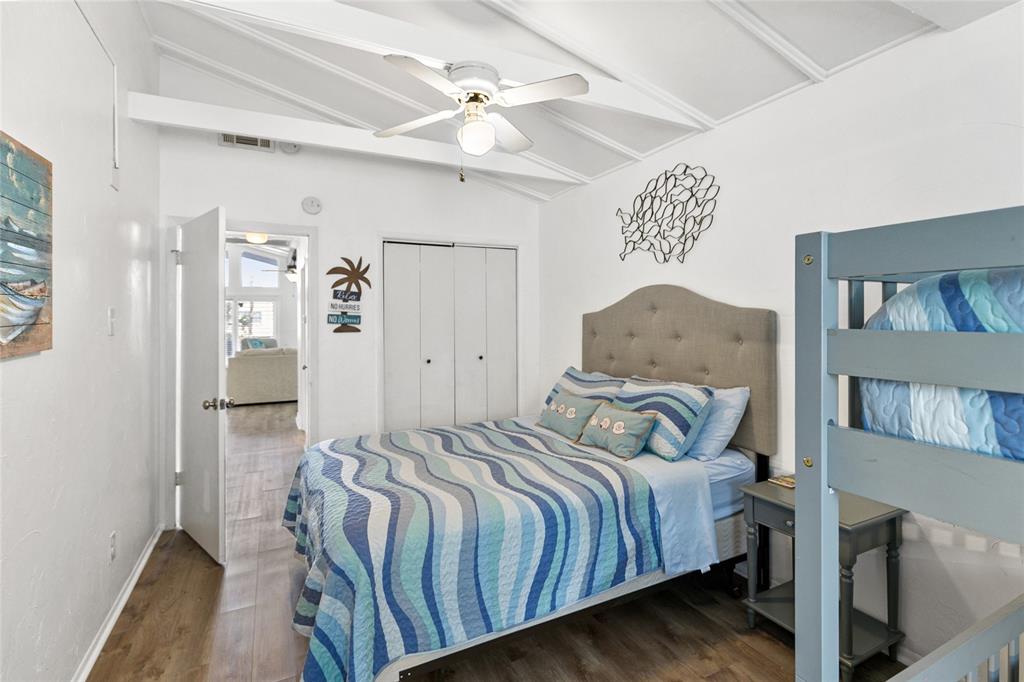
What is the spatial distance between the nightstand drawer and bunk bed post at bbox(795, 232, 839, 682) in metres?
0.96

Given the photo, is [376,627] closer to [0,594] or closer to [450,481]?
[450,481]

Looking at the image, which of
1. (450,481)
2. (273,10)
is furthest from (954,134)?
(273,10)

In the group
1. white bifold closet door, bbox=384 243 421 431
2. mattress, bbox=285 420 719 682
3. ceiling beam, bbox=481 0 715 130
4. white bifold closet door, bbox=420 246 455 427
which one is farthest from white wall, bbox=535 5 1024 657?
white bifold closet door, bbox=384 243 421 431

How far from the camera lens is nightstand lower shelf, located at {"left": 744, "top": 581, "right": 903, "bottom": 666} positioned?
1.90m

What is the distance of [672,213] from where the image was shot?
313cm

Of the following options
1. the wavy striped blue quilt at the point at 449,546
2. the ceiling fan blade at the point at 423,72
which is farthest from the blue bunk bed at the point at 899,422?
the ceiling fan blade at the point at 423,72

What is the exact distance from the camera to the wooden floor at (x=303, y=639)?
1.96 meters

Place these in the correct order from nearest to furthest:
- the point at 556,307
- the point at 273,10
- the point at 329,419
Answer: the point at 273,10 → the point at 329,419 → the point at 556,307

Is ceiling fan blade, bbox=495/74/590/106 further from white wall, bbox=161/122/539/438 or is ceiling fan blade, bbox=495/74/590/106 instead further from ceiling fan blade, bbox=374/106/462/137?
white wall, bbox=161/122/539/438

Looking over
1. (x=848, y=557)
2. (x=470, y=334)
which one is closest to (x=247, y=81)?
(x=470, y=334)

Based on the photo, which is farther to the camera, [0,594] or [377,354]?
[377,354]

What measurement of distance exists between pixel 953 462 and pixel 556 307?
3.47 meters

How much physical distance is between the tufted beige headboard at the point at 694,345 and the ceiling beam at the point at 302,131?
1262mm

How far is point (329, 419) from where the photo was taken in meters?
3.79
